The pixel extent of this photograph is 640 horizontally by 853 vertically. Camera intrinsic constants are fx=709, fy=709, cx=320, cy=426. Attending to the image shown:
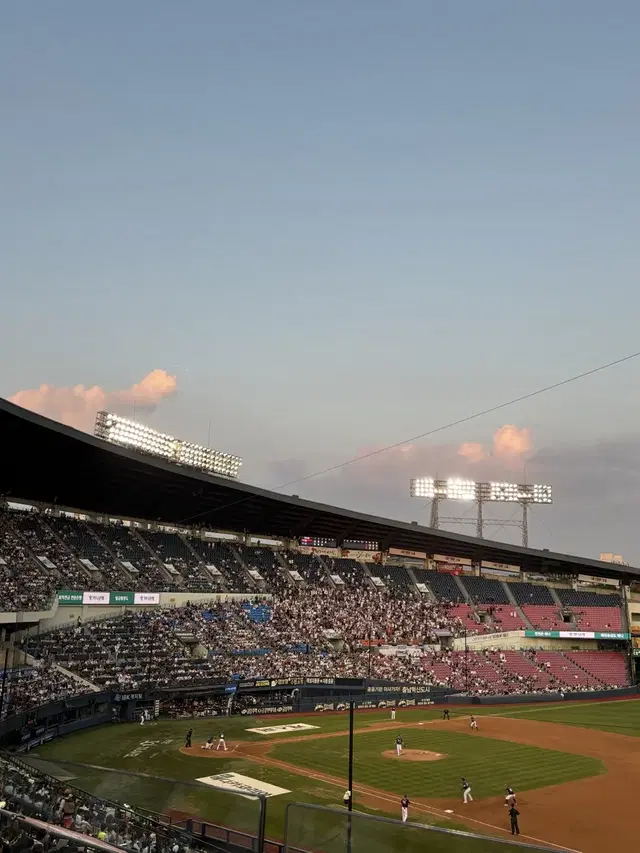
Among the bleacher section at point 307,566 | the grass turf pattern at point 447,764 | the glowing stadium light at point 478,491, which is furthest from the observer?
the glowing stadium light at point 478,491

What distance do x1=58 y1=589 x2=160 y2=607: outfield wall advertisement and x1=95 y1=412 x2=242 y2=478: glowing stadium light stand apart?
14.4 meters

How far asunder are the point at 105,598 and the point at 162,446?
21272mm

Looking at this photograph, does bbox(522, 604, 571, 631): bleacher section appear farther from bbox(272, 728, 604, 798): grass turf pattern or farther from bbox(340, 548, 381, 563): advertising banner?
bbox(272, 728, 604, 798): grass turf pattern

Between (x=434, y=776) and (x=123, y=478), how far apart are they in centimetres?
3768

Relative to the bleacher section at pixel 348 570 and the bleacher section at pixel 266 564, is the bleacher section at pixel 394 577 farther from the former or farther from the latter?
the bleacher section at pixel 266 564

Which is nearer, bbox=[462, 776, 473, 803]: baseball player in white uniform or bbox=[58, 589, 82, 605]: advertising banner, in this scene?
bbox=[462, 776, 473, 803]: baseball player in white uniform

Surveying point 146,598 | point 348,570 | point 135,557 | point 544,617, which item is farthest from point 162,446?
point 544,617

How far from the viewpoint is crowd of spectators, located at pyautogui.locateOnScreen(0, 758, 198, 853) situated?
10500 mm

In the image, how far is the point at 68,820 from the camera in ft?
45.6

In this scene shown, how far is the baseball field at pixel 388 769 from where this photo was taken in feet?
43.9

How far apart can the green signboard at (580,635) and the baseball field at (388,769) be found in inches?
862

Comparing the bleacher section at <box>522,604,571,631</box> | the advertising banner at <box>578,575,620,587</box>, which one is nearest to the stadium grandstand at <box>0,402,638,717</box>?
the bleacher section at <box>522,604,571,631</box>

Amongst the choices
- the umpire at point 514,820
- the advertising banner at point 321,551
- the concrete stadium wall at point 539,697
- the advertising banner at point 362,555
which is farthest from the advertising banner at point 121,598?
the umpire at point 514,820

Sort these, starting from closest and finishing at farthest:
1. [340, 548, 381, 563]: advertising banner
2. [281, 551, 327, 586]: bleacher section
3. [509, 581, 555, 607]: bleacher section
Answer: [281, 551, 327, 586]: bleacher section → [340, 548, 381, 563]: advertising banner → [509, 581, 555, 607]: bleacher section
